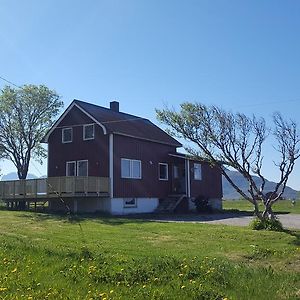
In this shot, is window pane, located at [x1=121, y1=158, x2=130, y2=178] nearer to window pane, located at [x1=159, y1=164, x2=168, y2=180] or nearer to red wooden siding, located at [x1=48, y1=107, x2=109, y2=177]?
red wooden siding, located at [x1=48, y1=107, x2=109, y2=177]

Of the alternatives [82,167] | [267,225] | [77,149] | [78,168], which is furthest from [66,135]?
[267,225]

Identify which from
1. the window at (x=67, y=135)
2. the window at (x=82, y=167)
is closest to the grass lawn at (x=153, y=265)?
the window at (x=82, y=167)

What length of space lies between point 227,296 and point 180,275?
4.81ft

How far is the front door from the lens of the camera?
119ft

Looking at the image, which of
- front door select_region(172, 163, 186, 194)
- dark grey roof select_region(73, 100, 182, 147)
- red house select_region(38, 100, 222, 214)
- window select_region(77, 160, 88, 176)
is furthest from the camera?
front door select_region(172, 163, 186, 194)

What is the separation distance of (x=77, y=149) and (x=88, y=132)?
58.2 inches

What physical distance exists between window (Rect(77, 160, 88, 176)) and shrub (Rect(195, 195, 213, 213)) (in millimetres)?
8657

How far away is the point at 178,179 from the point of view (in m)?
36.6

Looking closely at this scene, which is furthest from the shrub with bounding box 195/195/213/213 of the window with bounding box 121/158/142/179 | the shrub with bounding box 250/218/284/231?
the shrub with bounding box 250/218/284/231

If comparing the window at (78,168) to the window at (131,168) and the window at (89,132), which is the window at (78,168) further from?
the window at (131,168)

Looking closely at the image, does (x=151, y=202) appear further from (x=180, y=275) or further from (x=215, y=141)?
(x=180, y=275)

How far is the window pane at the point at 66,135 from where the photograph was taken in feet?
110

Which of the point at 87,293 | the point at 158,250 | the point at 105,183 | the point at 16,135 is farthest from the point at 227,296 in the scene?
the point at 16,135

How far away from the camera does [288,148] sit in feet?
58.9
